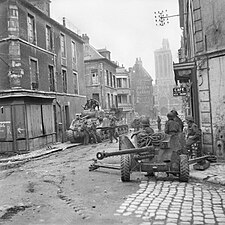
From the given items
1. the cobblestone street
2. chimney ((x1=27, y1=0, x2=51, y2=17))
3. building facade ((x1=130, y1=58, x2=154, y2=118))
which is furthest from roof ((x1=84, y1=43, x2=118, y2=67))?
building facade ((x1=130, y1=58, x2=154, y2=118))

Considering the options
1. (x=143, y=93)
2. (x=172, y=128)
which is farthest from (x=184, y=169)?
(x=143, y=93)

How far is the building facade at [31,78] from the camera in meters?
16.2

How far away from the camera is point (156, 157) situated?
7.71 metres

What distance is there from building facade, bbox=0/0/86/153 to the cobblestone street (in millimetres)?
10869

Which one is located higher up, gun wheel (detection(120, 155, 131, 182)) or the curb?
gun wheel (detection(120, 155, 131, 182))

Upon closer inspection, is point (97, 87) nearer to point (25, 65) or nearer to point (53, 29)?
point (53, 29)

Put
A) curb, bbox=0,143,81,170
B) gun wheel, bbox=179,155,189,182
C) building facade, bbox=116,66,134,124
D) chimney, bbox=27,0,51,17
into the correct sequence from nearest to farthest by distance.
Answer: gun wheel, bbox=179,155,189,182, curb, bbox=0,143,81,170, chimney, bbox=27,0,51,17, building facade, bbox=116,66,134,124

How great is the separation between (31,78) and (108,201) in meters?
13.3

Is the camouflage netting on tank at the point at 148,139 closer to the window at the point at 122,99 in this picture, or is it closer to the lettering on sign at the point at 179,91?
the lettering on sign at the point at 179,91

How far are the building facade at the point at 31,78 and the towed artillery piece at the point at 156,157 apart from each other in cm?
980

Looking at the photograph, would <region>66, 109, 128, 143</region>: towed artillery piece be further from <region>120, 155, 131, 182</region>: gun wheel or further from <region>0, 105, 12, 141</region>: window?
<region>120, 155, 131, 182</region>: gun wheel

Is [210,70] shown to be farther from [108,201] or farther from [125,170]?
[108,201]

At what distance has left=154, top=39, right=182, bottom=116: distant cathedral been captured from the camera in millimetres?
92675

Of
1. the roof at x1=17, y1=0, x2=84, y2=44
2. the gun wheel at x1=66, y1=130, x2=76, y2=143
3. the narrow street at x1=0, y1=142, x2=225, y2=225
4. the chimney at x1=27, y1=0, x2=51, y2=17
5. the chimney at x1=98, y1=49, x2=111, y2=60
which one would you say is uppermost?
the chimney at x1=27, y1=0, x2=51, y2=17
